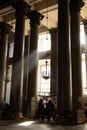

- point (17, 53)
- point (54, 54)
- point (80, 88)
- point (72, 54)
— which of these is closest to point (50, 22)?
point (54, 54)

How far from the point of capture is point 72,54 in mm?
13055

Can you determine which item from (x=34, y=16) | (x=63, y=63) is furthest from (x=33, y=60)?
(x=63, y=63)

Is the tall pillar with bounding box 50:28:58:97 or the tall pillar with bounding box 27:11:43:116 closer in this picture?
the tall pillar with bounding box 27:11:43:116

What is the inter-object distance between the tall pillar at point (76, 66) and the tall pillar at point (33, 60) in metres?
3.70

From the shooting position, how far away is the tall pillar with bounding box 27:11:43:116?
51.1 feet

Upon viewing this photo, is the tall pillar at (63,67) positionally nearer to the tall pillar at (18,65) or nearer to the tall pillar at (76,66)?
the tall pillar at (76,66)

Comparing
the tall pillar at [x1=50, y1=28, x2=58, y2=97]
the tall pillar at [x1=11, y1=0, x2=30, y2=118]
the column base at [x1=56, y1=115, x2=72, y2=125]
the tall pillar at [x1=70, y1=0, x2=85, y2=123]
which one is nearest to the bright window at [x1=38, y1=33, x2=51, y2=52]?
the tall pillar at [x1=50, y1=28, x2=58, y2=97]

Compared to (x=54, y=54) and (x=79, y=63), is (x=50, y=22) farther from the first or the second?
(x=79, y=63)

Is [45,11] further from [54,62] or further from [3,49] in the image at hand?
[3,49]

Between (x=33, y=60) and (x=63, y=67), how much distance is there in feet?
13.8

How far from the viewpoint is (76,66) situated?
12.8 meters

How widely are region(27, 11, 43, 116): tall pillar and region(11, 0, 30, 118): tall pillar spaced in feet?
3.10

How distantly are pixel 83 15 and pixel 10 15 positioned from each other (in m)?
5.74

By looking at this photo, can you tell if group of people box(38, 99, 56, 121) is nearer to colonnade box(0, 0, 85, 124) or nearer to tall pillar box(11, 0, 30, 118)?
colonnade box(0, 0, 85, 124)
